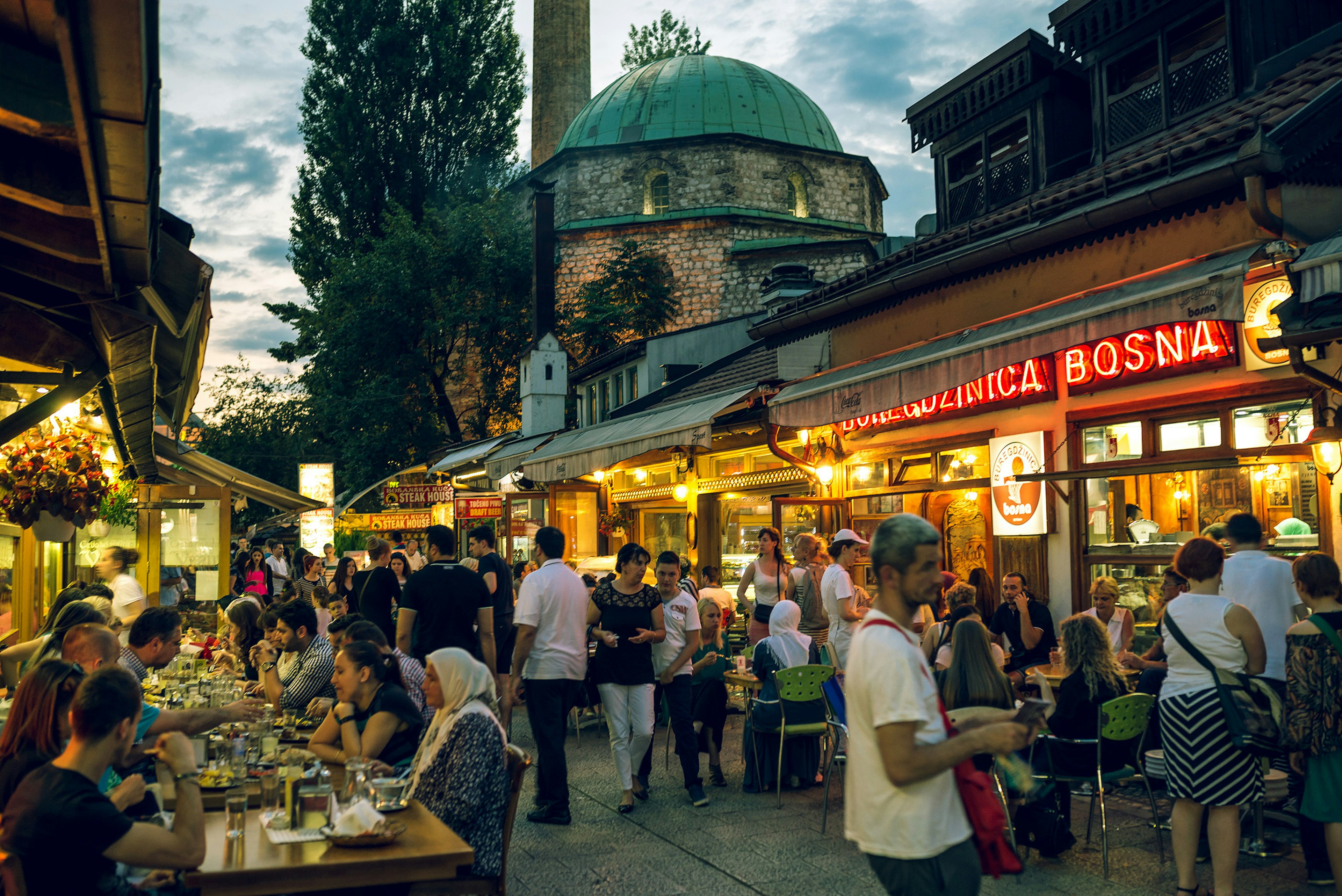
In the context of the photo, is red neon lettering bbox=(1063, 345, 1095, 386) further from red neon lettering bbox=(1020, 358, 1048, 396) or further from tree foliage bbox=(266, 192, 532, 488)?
tree foliage bbox=(266, 192, 532, 488)

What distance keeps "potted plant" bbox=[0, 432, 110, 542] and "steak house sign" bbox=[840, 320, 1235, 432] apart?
706cm

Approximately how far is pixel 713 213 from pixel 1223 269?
1067 inches

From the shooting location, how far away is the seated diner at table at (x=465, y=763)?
447cm

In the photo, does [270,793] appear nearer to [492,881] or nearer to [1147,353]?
[492,881]

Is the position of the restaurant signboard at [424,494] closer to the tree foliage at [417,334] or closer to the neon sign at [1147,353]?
the tree foliage at [417,334]

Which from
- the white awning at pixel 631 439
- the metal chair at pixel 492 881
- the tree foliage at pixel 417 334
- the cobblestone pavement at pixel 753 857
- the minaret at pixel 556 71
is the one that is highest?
the minaret at pixel 556 71

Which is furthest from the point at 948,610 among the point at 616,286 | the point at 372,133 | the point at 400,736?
the point at 372,133

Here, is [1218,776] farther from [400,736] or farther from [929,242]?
[929,242]

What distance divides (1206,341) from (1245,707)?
4.29m

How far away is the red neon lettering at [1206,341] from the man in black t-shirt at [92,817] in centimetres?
785

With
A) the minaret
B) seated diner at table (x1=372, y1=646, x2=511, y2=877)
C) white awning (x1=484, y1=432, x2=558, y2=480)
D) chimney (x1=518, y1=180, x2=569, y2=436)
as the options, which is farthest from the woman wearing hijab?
the minaret

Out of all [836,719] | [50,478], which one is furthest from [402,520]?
[836,719]

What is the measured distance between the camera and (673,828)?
7.02 meters

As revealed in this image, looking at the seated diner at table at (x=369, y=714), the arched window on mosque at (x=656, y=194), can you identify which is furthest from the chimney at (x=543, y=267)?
the seated diner at table at (x=369, y=714)
